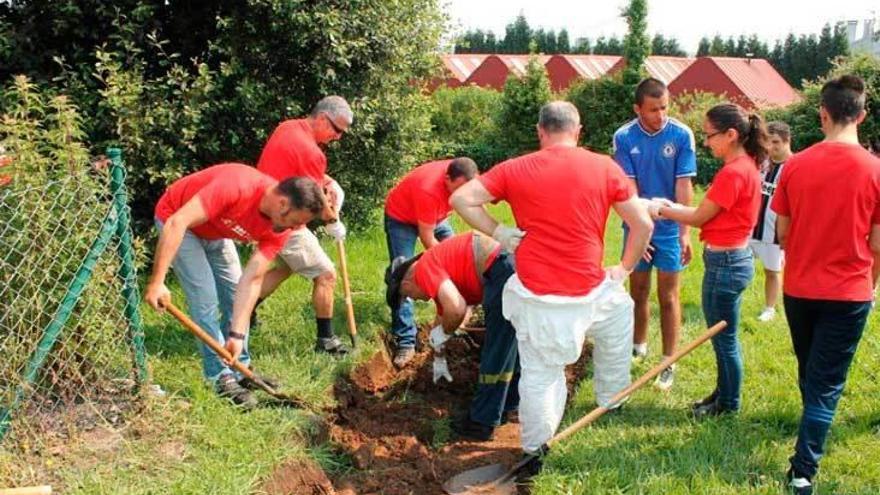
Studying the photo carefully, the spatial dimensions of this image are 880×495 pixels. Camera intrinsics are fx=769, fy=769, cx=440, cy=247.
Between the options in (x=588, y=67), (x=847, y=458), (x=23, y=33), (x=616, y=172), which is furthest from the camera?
(x=588, y=67)

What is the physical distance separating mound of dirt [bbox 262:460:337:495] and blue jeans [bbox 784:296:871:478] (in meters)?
2.38

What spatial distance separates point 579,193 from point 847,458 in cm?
205

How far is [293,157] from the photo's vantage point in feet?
19.2

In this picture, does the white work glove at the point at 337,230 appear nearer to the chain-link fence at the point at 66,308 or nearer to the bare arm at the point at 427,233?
the bare arm at the point at 427,233

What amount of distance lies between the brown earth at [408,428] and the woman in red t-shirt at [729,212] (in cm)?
139

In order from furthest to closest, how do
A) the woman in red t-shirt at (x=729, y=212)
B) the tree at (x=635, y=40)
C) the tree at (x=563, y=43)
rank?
1. the tree at (x=563, y=43)
2. the tree at (x=635, y=40)
3. the woman in red t-shirt at (x=729, y=212)

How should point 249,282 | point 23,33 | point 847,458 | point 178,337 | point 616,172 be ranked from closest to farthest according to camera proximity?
point 616,172 < point 847,458 < point 249,282 < point 178,337 < point 23,33

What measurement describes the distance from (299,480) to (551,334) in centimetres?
153

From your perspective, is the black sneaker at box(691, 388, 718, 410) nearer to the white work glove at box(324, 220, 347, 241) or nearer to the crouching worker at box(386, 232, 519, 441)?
the crouching worker at box(386, 232, 519, 441)

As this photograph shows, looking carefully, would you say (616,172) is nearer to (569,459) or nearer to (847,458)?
(569,459)

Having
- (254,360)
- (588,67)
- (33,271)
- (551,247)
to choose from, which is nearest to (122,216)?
(33,271)

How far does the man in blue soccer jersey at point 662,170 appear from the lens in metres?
5.09

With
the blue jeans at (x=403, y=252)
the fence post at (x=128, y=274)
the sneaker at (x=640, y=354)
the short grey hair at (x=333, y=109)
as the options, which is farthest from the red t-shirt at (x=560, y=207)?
the short grey hair at (x=333, y=109)

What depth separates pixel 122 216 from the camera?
14.0ft
